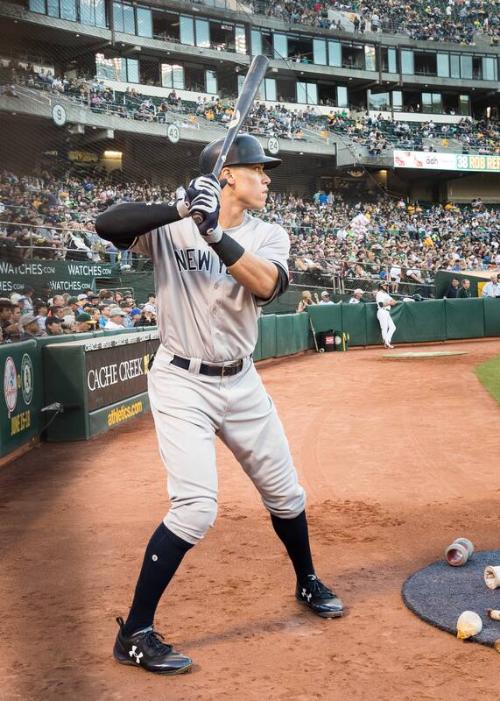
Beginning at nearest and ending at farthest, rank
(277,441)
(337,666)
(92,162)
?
1. (337,666)
2. (277,441)
3. (92,162)

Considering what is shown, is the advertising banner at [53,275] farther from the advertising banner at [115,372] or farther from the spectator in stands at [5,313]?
the advertising banner at [115,372]

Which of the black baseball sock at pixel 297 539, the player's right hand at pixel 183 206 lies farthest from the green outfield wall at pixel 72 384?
the player's right hand at pixel 183 206

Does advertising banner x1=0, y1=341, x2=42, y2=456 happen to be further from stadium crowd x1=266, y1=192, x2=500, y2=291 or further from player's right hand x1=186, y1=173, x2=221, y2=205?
stadium crowd x1=266, y1=192, x2=500, y2=291

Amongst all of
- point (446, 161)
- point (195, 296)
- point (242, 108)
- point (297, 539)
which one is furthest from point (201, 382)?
point (446, 161)

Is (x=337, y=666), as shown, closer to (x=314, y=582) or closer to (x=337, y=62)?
(x=314, y=582)

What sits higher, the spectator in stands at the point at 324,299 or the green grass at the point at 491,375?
the spectator in stands at the point at 324,299

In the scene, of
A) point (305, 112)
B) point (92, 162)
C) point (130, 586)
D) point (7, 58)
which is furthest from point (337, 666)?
point (305, 112)

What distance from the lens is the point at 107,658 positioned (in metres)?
3.24

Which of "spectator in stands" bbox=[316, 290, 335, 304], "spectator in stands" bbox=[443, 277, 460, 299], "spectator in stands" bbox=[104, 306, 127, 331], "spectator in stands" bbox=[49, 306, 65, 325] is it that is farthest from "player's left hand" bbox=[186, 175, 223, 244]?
"spectator in stands" bbox=[443, 277, 460, 299]

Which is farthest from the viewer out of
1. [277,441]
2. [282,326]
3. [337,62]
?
[337,62]

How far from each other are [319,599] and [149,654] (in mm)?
915

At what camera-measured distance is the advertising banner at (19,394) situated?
7.45m

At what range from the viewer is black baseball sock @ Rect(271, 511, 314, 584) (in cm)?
361

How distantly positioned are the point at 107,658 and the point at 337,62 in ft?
158
